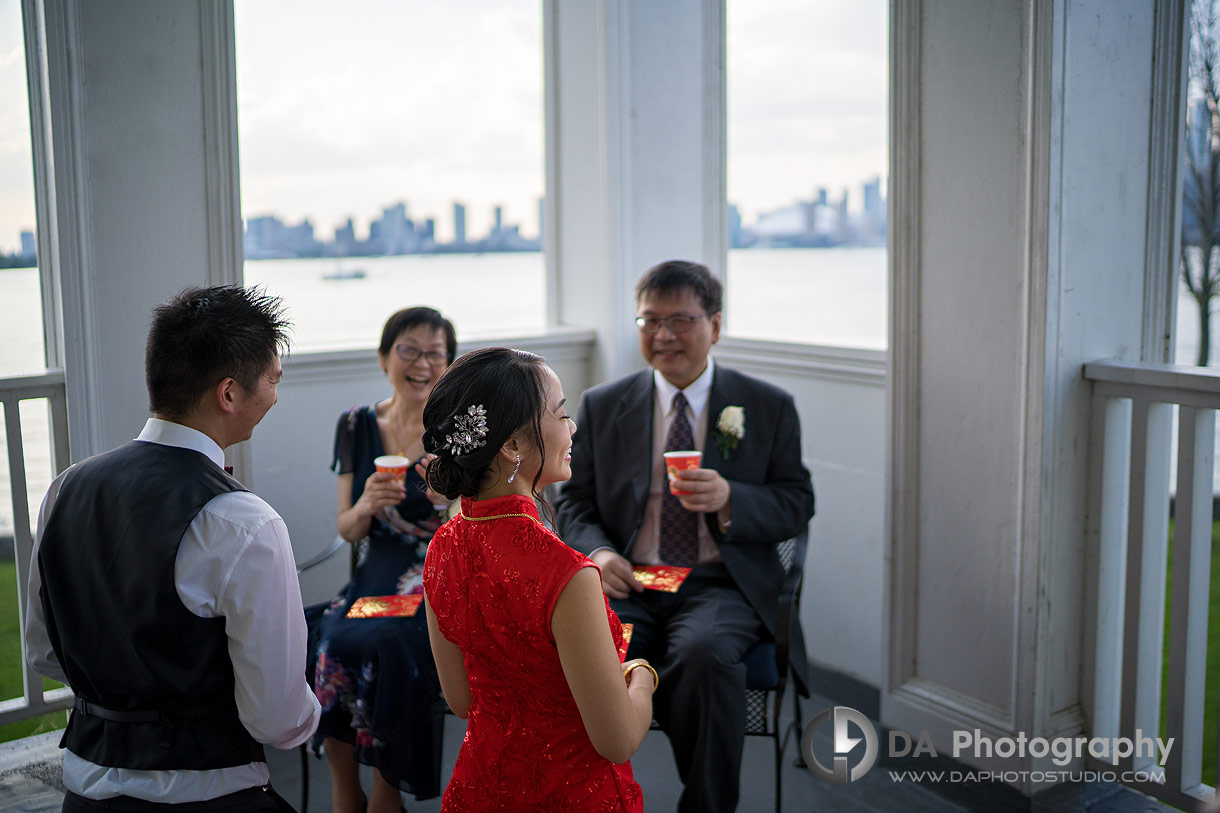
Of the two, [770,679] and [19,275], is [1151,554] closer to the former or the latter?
[770,679]

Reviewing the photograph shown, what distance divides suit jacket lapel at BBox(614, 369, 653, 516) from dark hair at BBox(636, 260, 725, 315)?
32 centimetres

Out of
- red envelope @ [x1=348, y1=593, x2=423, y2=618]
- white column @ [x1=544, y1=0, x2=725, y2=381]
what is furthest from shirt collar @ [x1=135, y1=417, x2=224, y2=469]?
white column @ [x1=544, y1=0, x2=725, y2=381]

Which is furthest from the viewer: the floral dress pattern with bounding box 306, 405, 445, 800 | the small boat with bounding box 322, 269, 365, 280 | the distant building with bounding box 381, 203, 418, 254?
the distant building with bounding box 381, 203, 418, 254

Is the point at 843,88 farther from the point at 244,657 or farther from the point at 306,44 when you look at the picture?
the point at 244,657

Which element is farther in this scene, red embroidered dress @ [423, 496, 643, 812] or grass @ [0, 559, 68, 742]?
grass @ [0, 559, 68, 742]

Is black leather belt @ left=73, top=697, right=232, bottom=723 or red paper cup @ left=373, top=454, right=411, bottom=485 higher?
red paper cup @ left=373, top=454, right=411, bottom=485

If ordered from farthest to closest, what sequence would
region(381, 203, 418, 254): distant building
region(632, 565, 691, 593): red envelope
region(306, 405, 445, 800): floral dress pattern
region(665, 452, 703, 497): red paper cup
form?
region(381, 203, 418, 254): distant building → region(632, 565, 691, 593): red envelope → region(665, 452, 703, 497): red paper cup → region(306, 405, 445, 800): floral dress pattern

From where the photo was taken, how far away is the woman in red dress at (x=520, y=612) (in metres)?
1.65

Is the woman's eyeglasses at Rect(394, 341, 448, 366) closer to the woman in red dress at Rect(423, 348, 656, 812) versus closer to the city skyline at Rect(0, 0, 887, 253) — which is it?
the city skyline at Rect(0, 0, 887, 253)

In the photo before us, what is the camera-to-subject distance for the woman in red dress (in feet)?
5.41

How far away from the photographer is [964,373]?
3049 mm

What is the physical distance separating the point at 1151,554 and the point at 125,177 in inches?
133

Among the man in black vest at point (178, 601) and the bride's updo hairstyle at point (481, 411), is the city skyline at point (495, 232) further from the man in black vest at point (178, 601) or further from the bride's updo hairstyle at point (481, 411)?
the bride's updo hairstyle at point (481, 411)

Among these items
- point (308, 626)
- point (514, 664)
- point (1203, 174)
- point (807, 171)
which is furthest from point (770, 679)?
point (807, 171)
